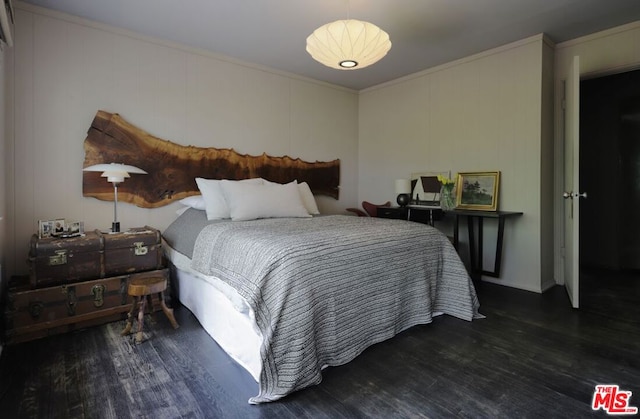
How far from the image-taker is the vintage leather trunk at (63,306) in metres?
2.13

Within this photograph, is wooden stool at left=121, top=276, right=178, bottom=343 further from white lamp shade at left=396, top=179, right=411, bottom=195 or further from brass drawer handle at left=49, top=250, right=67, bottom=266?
white lamp shade at left=396, top=179, right=411, bottom=195

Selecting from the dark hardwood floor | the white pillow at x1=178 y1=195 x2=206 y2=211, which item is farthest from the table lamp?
the white pillow at x1=178 y1=195 x2=206 y2=211

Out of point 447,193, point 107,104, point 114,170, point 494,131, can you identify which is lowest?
point 447,193

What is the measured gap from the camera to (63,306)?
7.49 ft

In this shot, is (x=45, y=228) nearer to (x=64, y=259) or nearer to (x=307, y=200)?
(x=64, y=259)

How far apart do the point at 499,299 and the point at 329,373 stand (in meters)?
2.00

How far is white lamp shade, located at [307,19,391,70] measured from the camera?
210 centimetres

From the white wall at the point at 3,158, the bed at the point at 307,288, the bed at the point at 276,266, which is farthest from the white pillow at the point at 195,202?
the white wall at the point at 3,158

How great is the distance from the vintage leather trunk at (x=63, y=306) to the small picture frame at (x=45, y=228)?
0.35 meters

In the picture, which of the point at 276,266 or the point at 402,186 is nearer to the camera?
the point at 276,266

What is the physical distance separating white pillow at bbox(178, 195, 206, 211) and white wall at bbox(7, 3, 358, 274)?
134 mm

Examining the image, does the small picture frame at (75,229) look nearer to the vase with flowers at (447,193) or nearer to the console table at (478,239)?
the console table at (478,239)

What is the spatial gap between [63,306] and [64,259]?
1.05 ft

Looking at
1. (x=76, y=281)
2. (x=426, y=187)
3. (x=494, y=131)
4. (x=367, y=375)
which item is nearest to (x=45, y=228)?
(x=76, y=281)
